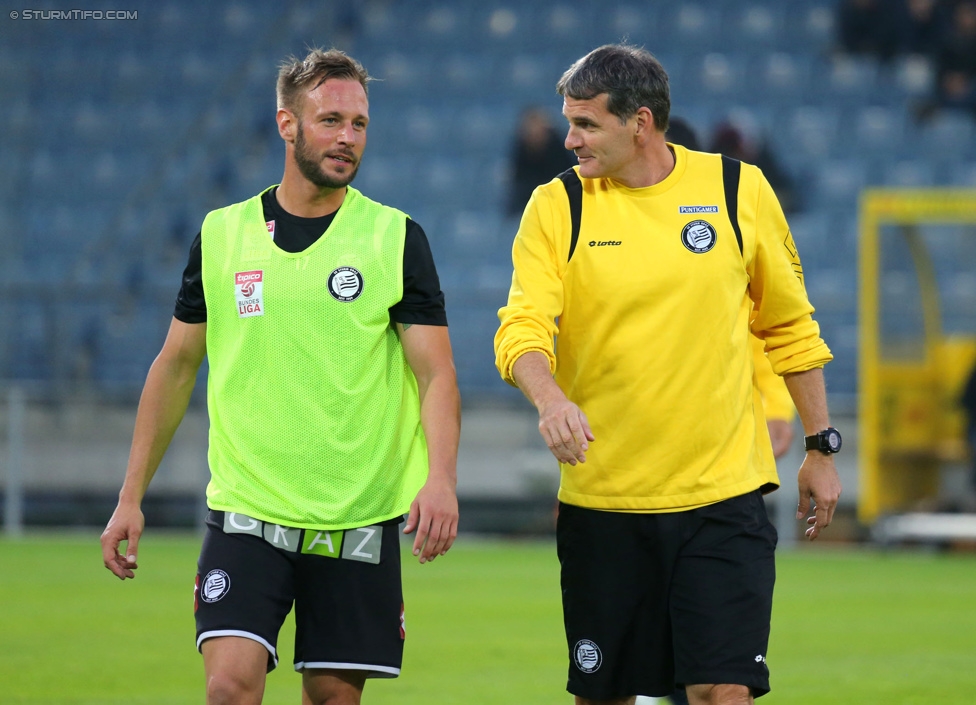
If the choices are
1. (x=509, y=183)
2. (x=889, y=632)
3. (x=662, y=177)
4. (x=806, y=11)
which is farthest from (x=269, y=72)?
Result: (x=662, y=177)

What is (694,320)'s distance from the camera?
4.20 m

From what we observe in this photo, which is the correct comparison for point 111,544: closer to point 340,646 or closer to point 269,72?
point 340,646

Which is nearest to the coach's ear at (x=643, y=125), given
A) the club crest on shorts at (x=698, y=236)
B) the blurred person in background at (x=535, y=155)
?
the club crest on shorts at (x=698, y=236)

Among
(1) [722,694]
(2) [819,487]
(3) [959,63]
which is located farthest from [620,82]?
(3) [959,63]

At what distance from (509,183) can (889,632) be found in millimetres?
9685

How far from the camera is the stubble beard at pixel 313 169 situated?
415cm

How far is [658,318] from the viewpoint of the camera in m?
4.19

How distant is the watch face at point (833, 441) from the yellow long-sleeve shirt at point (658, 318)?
0.20m

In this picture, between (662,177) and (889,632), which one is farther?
(889,632)

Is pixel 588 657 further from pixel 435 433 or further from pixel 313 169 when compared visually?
pixel 313 169

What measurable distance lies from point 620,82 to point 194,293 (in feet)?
4.28

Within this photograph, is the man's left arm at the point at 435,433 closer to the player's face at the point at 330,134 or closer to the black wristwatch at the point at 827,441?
the player's face at the point at 330,134

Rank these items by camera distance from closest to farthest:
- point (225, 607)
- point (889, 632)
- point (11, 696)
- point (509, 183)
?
point (225, 607) → point (11, 696) → point (889, 632) → point (509, 183)

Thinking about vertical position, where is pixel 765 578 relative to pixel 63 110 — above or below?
below
